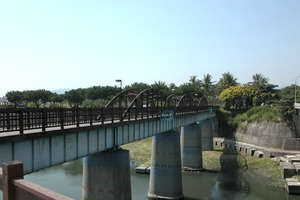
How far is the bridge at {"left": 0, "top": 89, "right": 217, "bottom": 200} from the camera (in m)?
12.5

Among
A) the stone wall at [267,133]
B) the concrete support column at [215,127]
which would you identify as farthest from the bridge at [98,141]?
the concrete support column at [215,127]

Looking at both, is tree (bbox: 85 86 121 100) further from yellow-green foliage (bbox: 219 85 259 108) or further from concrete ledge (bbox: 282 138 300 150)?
concrete ledge (bbox: 282 138 300 150)

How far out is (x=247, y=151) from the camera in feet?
169

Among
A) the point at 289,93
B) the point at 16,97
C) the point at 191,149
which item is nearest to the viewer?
the point at 191,149

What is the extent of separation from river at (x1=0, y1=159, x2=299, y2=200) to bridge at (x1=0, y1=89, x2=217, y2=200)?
155 inches

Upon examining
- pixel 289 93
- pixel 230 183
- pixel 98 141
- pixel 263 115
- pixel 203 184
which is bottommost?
pixel 203 184

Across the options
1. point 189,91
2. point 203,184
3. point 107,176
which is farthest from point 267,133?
point 189,91

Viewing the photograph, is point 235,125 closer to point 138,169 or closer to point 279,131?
point 279,131

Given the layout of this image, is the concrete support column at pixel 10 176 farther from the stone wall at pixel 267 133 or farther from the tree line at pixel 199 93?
the tree line at pixel 199 93

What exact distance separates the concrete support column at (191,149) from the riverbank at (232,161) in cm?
233

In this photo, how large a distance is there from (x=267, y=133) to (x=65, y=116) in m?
45.4

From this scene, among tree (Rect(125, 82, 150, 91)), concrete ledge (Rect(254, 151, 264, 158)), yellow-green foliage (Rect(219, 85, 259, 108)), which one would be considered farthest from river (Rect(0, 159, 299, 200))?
tree (Rect(125, 82, 150, 91))

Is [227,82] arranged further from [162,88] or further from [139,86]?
[139,86]

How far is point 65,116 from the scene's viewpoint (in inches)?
591
